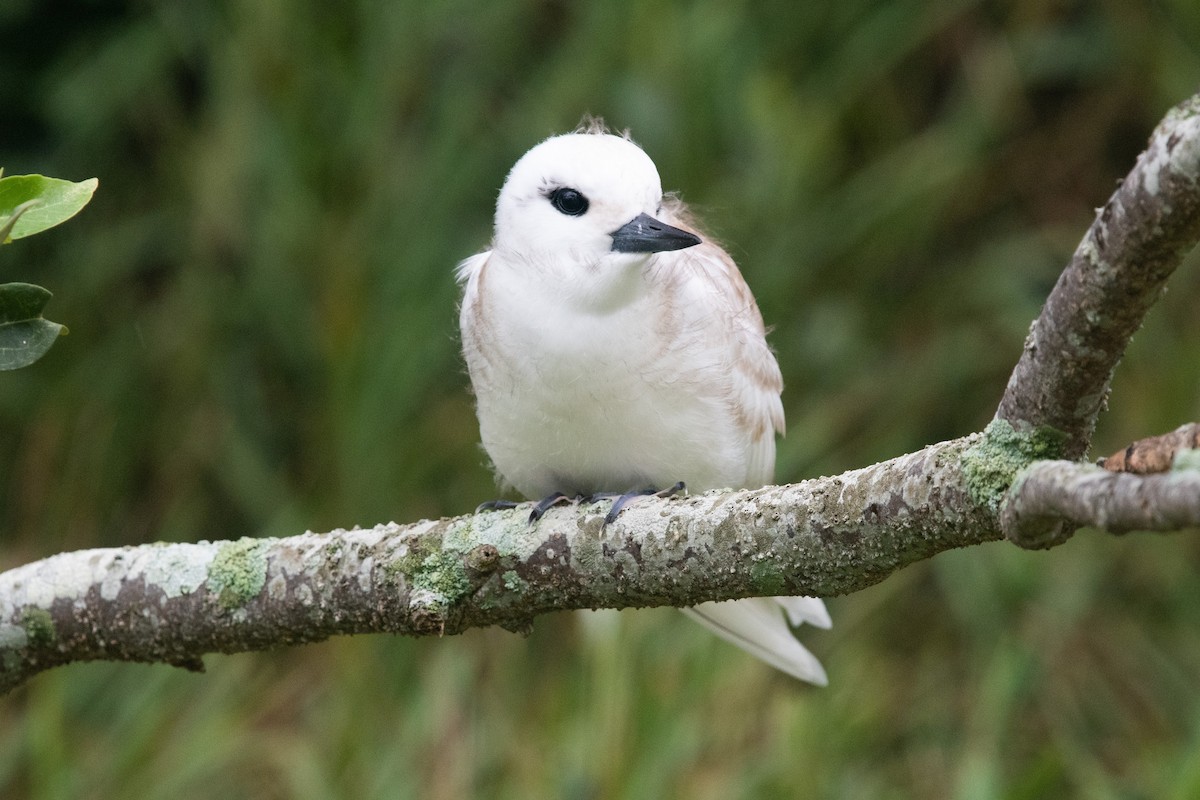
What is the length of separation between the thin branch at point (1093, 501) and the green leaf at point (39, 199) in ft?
2.99

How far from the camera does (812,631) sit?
380 cm

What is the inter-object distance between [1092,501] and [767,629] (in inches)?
64.9

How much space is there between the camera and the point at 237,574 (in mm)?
→ 1937

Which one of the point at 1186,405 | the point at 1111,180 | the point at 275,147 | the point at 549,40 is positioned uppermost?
the point at 1111,180

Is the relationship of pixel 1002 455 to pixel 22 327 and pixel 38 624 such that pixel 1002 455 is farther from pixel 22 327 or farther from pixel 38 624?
pixel 38 624

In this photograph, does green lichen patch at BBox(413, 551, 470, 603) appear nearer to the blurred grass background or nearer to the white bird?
the white bird

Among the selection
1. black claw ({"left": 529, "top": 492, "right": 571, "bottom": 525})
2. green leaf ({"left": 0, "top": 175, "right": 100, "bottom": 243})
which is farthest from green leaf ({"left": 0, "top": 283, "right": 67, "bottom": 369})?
black claw ({"left": 529, "top": 492, "right": 571, "bottom": 525})

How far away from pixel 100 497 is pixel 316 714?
3.36ft

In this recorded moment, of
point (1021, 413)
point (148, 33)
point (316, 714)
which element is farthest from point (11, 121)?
point (1021, 413)

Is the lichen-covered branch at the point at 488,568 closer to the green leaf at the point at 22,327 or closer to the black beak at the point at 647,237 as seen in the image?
the black beak at the point at 647,237

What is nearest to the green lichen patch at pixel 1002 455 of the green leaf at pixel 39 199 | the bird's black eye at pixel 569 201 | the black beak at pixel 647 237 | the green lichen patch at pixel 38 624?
the black beak at pixel 647 237

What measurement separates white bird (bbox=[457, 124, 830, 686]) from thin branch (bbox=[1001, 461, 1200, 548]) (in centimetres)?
93

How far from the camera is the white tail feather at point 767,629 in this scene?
2.68 meters

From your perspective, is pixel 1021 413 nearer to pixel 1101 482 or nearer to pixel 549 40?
pixel 1101 482
